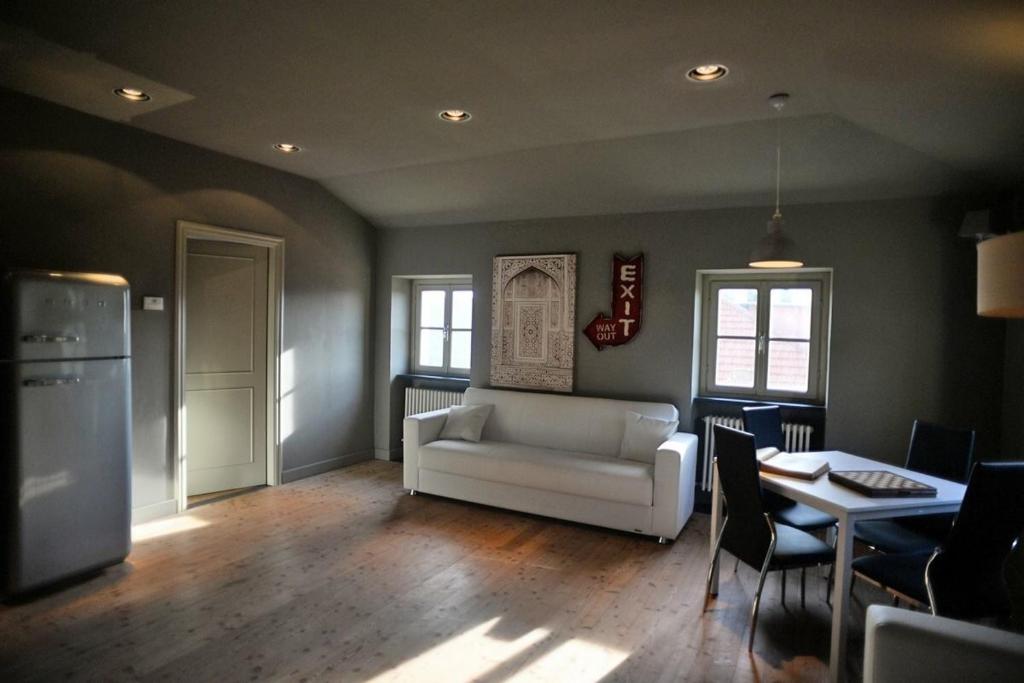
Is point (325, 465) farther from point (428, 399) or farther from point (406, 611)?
point (406, 611)

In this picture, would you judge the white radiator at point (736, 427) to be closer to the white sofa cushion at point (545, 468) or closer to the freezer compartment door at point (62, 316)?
the white sofa cushion at point (545, 468)

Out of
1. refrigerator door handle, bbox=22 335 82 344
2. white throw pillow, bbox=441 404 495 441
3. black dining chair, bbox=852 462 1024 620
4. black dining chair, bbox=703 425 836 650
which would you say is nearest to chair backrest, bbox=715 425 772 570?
black dining chair, bbox=703 425 836 650

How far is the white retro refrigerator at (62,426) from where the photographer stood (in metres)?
2.86

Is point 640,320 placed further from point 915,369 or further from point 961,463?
point 961,463

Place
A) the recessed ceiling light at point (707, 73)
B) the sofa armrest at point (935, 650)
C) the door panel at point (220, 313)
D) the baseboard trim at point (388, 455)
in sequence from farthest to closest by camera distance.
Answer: the baseboard trim at point (388, 455) < the door panel at point (220, 313) < the recessed ceiling light at point (707, 73) < the sofa armrest at point (935, 650)

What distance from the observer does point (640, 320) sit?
15.5ft

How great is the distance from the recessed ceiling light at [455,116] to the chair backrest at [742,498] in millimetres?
2230

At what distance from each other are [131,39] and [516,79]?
67.8 inches

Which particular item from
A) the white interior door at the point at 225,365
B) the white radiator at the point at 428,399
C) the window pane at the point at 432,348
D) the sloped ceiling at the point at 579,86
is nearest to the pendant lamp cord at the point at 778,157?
the sloped ceiling at the point at 579,86

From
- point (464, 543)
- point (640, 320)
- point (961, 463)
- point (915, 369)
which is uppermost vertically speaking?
point (640, 320)

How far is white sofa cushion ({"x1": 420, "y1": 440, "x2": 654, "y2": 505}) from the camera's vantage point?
3.94m

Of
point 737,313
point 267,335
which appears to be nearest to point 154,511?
point 267,335

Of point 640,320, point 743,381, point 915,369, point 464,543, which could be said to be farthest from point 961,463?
point 464,543

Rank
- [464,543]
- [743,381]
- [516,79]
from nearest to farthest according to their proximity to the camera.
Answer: [516,79]
[464,543]
[743,381]
